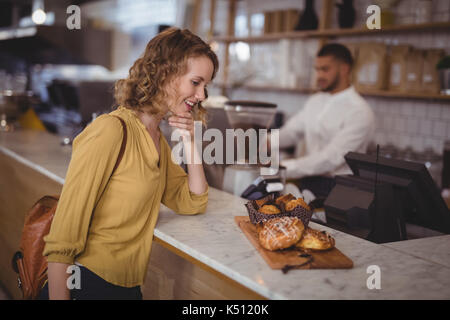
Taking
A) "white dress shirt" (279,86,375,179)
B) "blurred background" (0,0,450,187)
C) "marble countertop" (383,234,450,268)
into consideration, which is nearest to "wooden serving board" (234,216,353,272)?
"marble countertop" (383,234,450,268)

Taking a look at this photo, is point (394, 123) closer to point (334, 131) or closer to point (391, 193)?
point (334, 131)

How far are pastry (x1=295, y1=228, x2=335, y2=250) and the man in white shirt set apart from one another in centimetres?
197

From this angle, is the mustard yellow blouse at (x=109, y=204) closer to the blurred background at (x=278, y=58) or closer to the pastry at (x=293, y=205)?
the pastry at (x=293, y=205)

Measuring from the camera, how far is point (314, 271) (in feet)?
3.99

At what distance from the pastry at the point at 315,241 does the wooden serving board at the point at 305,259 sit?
16mm

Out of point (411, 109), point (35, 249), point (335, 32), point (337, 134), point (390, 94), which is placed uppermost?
point (335, 32)

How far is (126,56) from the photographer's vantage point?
20.8 feet

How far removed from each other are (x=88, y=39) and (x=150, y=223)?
A: 477cm

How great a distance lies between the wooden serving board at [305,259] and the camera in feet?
4.02

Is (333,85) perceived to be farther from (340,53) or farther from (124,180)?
(124,180)

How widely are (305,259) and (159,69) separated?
2.40 feet

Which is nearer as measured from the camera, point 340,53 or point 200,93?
point 200,93

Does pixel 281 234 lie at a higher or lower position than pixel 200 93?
lower

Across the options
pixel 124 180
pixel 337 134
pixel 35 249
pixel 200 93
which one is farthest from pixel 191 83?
pixel 337 134
